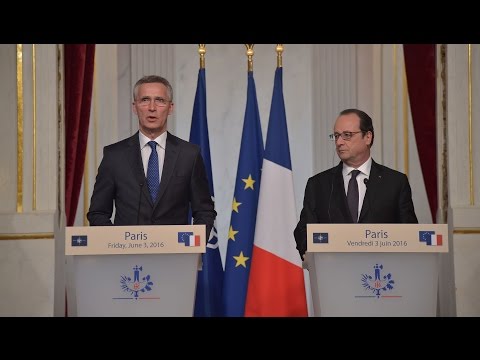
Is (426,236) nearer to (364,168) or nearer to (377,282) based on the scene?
(377,282)

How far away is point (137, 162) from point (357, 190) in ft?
4.01

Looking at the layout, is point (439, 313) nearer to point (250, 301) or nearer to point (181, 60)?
Answer: point (250, 301)

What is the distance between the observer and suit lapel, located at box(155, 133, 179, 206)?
16.5 ft

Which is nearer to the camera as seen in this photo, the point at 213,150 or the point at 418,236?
the point at 418,236

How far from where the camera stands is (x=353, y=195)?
5.16 m

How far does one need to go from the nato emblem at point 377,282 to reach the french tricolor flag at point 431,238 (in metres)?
0.24

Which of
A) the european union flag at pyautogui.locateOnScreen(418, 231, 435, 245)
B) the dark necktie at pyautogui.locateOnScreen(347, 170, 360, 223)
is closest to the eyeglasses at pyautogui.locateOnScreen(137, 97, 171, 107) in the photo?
the dark necktie at pyautogui.locateOnScreen(347, 170, 360, 223)

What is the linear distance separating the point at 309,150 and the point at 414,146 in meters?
0.85

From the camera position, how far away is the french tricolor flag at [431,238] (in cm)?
452

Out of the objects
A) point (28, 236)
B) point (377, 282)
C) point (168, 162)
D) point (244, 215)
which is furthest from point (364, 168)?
point (28, 236)

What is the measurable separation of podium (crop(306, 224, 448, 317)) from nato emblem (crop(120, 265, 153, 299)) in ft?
2.60

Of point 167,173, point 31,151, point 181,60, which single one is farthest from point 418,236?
point 181,60

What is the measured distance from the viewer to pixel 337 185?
5.18m

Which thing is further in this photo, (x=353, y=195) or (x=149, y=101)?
(x=353, y=195)
